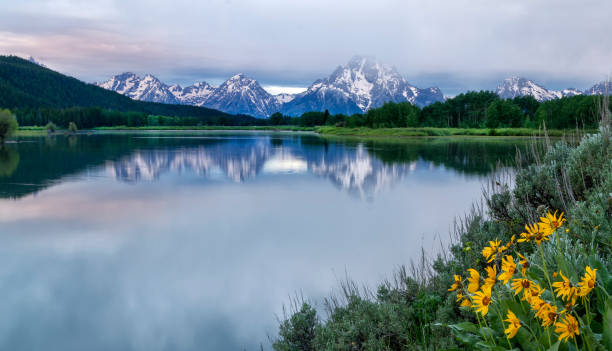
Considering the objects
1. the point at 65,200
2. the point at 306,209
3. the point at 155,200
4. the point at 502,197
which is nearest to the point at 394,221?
the point at 306,209

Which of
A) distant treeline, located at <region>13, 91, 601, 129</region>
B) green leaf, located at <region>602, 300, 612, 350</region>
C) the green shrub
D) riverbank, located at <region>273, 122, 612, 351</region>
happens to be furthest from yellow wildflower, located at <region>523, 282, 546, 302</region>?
distant treeline, located at <region>13, 91, 601, 129</region>

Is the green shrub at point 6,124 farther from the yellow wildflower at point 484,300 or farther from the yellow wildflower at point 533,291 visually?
the yellow wildflower at point 533,291

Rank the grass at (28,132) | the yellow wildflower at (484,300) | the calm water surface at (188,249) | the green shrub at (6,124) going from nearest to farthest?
1. the yellow wildflower at (484,300)
2. the calm water surface at (188,249)
3. the green shrub at (6,124)
4. the grass at (28,132)

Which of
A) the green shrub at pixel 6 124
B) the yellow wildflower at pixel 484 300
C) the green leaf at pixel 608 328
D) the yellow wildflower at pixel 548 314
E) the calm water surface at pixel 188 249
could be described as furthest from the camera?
the green shrub at pixel 6 124

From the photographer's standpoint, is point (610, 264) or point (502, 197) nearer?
point (610, 264)

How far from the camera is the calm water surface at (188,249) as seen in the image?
7070mm

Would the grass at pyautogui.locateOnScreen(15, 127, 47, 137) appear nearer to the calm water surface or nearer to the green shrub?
the green shrub

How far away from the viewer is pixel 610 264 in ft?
12.5

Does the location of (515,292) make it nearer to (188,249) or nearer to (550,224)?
(550,224)

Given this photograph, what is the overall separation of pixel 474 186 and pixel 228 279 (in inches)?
643

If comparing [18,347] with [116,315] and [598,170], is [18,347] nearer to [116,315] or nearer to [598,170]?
[116,315]

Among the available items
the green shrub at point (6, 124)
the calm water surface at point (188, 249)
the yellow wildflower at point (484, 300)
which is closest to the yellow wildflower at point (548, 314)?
the yellow wildflower at point (484, 300)

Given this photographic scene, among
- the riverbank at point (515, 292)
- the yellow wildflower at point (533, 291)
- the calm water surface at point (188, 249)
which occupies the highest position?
the yellow wildflower at point (533, 291)

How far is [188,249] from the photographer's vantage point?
1112 centimetres
